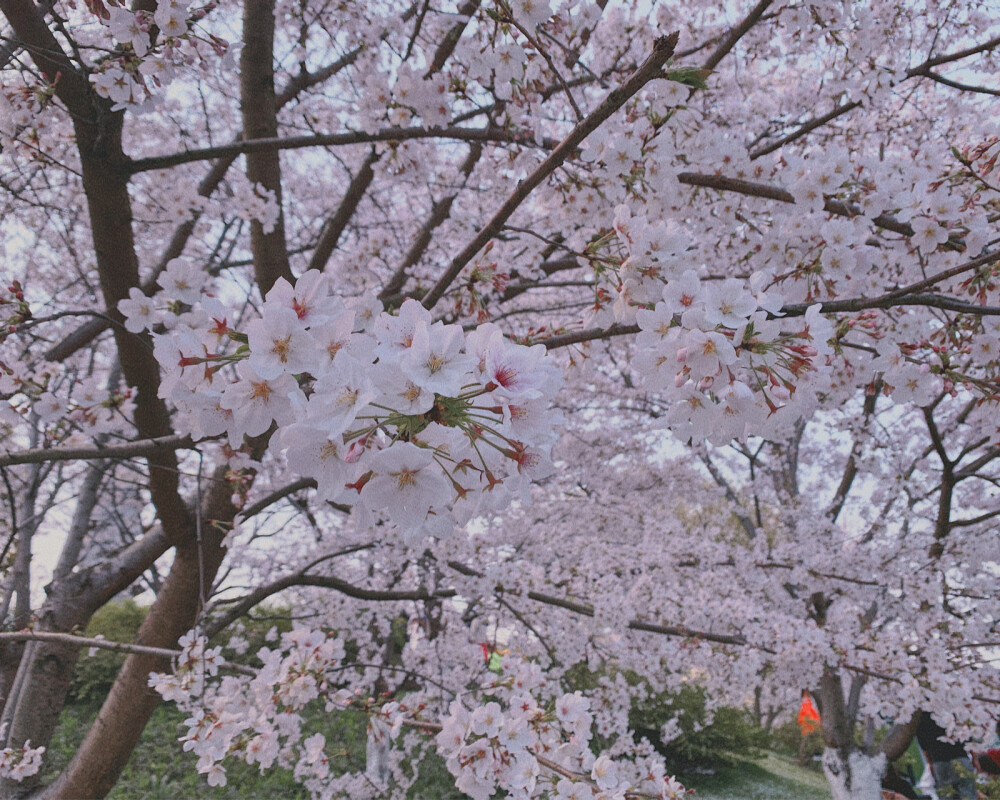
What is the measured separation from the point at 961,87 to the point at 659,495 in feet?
22.6

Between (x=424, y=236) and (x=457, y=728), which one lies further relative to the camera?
(x=424, y=236)

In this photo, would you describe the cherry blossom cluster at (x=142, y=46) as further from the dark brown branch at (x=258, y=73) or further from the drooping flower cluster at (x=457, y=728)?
the drooping flower cluster at (x=457, y=728)

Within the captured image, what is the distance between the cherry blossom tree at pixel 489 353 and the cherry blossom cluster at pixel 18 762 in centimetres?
2

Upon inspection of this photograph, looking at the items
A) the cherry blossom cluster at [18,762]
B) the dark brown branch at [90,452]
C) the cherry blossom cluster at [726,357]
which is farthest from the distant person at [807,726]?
the dark brown branch at [90,452]

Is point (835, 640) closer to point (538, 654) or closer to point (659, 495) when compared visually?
point (538, 654)

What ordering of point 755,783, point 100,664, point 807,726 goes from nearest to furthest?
point 100,664
point 755,783
point 807,726

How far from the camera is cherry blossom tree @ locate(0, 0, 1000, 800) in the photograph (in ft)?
3.13

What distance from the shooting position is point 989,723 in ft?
14.0

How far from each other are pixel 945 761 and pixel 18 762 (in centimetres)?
885

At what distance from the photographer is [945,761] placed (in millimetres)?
6766

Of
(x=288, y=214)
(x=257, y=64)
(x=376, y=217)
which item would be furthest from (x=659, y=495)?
(x=257, y=64)

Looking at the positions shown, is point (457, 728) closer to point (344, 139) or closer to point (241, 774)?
point (344, 139)

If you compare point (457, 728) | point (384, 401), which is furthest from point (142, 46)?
point (457, 728)

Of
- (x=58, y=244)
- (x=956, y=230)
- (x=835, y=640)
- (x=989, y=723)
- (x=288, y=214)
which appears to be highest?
(x=288, y=214)
